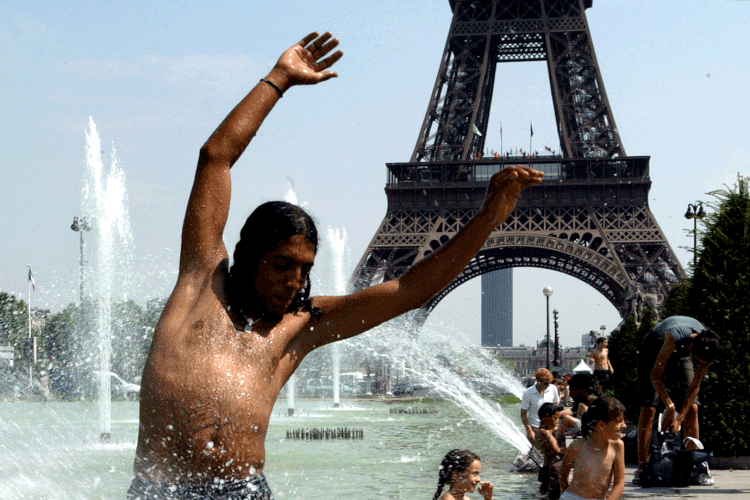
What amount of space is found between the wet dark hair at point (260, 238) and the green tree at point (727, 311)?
31.1ft

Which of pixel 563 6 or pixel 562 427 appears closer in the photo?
pixel 562 427

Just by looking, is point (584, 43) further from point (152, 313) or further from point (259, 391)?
point (259, 391)

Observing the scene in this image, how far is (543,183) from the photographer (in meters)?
45.6

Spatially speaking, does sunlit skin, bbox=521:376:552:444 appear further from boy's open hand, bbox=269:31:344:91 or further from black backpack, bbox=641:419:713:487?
boy's open hand, bbox=269:31:344:91

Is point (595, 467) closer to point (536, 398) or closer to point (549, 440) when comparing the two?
point (549, 440)

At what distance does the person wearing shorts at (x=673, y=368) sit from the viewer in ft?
28.0

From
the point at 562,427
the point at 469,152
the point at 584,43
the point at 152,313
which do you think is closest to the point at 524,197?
the point at 469,152

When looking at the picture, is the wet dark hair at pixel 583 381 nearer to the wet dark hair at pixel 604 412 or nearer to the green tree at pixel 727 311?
the green tree at pixel 727 311

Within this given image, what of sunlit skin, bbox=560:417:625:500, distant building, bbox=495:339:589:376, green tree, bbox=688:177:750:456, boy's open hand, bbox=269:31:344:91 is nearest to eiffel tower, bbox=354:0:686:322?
green tree, bbox=688:177:750:456

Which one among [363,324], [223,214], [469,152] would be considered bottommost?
[363,324]

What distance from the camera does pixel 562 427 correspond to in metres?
9.97

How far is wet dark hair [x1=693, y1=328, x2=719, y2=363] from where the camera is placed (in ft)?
27.0

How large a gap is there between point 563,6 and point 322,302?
5023 centimetres

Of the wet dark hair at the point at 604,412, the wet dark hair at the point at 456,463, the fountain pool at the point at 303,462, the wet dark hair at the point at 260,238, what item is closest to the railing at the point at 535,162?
the fountain pool at the point at 303,462
